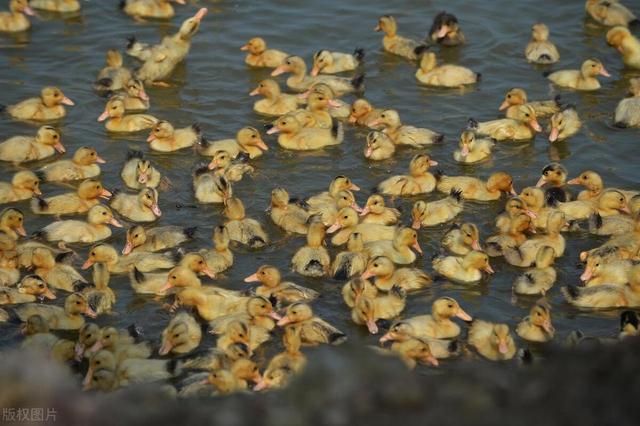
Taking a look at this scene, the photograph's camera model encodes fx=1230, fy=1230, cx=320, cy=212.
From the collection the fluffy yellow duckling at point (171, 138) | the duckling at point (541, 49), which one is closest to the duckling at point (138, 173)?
the fluffy yellow duckling at point (171, 138)

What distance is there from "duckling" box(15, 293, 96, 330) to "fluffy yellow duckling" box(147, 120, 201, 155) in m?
3.69

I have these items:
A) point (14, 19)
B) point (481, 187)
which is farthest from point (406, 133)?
point (14, 19)

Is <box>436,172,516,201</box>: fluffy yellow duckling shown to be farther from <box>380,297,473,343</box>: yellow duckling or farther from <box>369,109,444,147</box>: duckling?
<box>380,297,473,343</box>: yellow duckling

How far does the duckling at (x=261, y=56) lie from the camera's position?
16172 millimetres

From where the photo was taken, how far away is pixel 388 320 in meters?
10.8

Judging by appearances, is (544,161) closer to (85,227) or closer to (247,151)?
(247,151)

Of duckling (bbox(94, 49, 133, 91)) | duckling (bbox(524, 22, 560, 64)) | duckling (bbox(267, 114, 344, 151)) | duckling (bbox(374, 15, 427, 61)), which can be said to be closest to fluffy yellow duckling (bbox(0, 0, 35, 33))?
duckling (bbox(94, 49, 133, 91))

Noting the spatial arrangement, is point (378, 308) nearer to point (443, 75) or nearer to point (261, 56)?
A: point (443, 75)

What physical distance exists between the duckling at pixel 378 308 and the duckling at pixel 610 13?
787 centimetres

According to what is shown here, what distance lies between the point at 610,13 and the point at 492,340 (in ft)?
27.9

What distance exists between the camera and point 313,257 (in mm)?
11617

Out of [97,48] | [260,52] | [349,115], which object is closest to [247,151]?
[349,115]

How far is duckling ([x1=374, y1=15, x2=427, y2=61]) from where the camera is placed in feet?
53.8

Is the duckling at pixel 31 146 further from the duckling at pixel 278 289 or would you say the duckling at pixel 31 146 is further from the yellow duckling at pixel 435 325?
the yellow duckling at pixel 435 325
